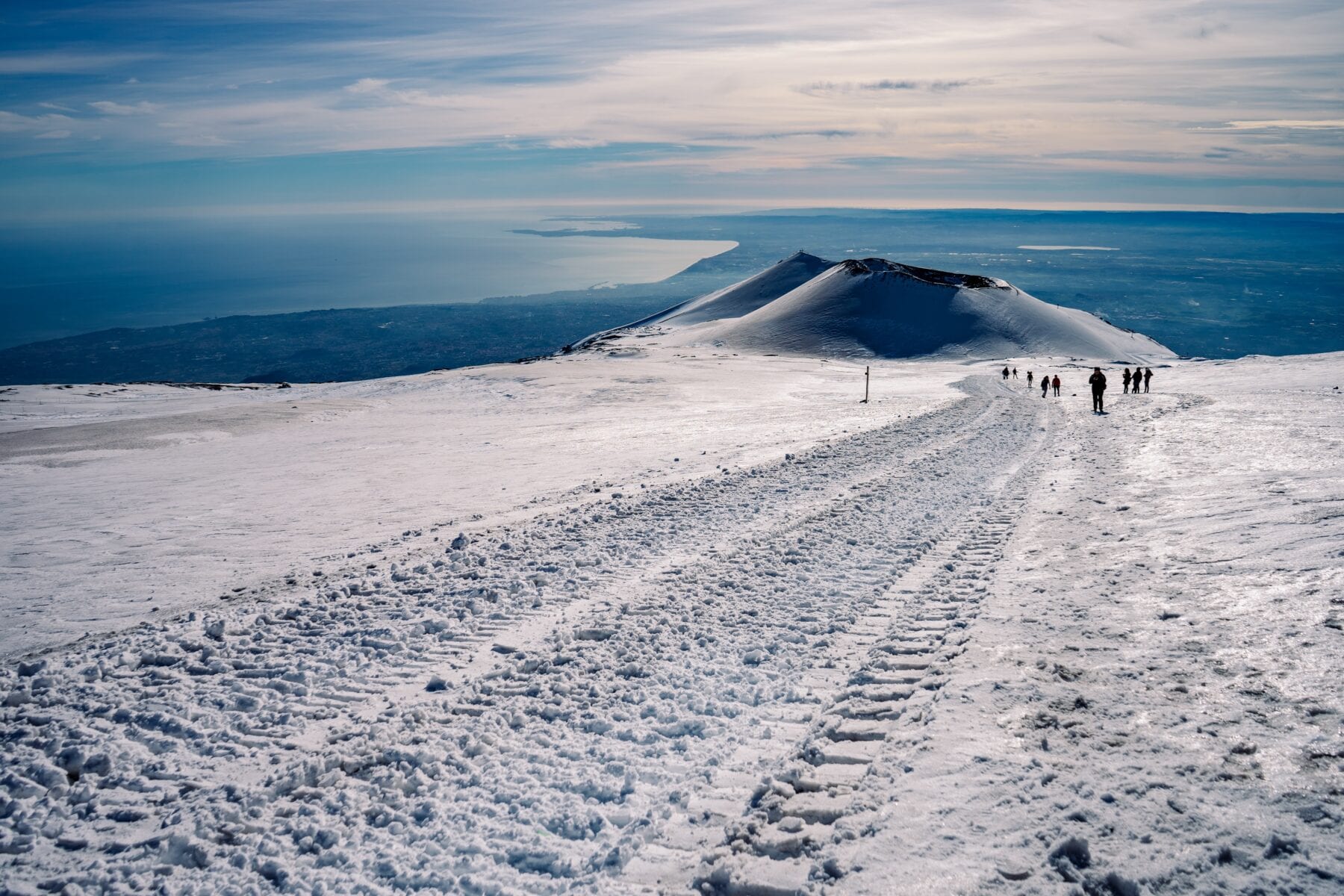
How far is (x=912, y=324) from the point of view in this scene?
85.1 m

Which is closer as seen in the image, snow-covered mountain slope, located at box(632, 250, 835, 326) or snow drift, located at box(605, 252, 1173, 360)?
snow drift, located at box(605, 252, 1173, 360)

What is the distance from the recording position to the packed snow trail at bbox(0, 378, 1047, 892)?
13.9 ft

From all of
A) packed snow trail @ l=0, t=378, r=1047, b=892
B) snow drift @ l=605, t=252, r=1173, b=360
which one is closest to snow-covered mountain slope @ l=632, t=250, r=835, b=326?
snow drift @ l=605, t=252, r=1173, b=360

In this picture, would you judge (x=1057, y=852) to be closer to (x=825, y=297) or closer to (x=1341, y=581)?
(x=1341, y=581)

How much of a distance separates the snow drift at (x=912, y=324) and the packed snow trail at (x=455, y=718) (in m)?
69.8

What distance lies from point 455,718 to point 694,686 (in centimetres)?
176

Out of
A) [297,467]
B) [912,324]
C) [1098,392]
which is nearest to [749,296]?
[912,324]

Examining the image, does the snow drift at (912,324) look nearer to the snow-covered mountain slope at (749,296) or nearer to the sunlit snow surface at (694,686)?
the snow-covered mountain slope at (749,296)

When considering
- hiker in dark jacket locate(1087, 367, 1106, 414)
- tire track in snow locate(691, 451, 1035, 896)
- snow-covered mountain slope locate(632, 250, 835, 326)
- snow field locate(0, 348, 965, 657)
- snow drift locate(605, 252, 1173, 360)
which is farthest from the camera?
snow-covered mountain slope locate(632, 250, 835, 326)

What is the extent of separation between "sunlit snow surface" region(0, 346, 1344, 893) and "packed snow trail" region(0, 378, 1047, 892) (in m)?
0.03

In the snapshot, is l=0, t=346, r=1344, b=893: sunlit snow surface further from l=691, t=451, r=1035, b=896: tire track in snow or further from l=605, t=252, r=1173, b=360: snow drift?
l=605, t=252, r=1173, b=360: snow drift

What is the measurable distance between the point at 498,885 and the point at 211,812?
6.15 feet

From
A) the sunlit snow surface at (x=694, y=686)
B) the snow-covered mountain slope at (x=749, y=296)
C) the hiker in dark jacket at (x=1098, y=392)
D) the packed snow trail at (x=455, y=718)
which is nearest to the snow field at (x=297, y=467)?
the sunlit snow surface at (x=694, y=686)

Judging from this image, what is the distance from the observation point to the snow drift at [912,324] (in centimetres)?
7831
